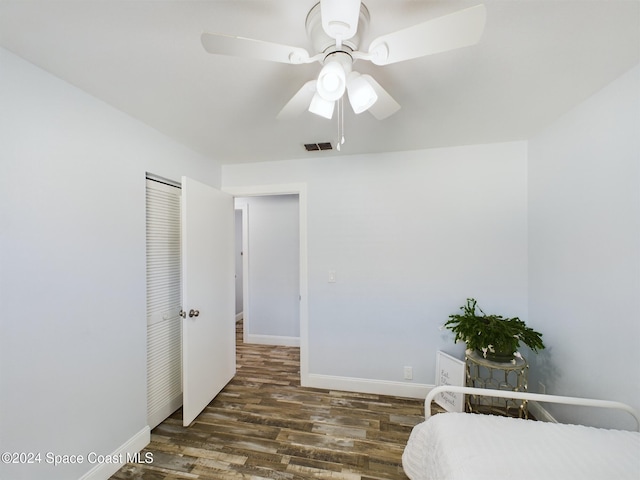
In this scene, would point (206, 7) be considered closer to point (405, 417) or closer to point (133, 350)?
point (133, 350)

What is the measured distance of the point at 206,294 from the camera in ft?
7.23

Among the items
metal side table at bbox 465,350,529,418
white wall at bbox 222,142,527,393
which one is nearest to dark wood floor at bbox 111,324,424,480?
white wall at bbox 222,142,527,393

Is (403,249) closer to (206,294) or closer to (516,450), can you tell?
(516,450)

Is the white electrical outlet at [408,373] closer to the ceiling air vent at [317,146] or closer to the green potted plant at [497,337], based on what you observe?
the green potted plant at [497,337]

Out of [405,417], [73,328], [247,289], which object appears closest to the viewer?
[73,328]

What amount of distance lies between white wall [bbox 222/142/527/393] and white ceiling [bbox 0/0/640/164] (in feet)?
1.57

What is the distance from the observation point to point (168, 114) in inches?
66.8

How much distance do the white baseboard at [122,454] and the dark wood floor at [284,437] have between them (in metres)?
0.05

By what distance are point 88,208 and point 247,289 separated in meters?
2.53

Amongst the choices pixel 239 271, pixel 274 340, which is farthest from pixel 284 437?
pixel 239 271

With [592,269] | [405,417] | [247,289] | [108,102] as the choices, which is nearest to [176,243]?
[108,102]

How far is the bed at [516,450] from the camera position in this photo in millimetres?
982

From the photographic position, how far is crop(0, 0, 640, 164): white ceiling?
3.07ft

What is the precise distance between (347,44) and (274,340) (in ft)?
11.9
